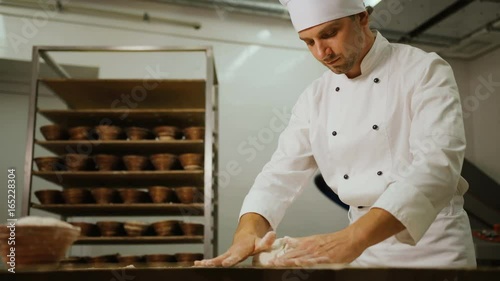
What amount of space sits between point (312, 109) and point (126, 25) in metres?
3.65

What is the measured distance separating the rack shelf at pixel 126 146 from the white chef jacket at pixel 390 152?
6.75 ft

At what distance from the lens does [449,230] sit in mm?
1540

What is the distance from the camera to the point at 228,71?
5.12 meters

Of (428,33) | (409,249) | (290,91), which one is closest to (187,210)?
(290,91)

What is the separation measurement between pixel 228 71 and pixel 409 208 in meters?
4.05

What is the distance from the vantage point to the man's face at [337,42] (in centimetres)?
154

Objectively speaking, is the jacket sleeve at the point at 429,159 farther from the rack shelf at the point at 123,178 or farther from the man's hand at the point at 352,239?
the rack shelf at the point at 123,178

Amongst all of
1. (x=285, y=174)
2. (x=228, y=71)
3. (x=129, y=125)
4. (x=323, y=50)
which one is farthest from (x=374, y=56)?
(x=228, y=71)

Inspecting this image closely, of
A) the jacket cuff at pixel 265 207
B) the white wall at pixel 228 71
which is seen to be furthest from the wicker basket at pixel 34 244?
the white wall at pixel 228 71

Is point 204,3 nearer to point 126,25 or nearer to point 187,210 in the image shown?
point 126,25

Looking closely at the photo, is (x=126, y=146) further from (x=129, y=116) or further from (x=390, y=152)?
(x=390, y=152)

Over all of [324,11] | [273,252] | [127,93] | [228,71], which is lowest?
[273,252]

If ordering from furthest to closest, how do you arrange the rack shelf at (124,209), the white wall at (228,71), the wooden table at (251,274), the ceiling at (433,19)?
the ceiling at (433,19) < the white wall at (228,71) < the rack shelf at (124,209) < the wooden table at (251,274)

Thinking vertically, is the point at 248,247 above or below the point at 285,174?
below
